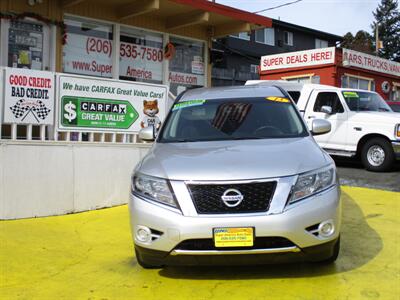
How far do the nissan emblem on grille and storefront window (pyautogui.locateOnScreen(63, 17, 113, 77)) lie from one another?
6895mm

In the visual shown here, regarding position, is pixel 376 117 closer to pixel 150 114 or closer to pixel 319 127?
pixel 150 114

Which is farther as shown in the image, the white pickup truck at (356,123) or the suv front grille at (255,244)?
the white pickup truck at (356,123)

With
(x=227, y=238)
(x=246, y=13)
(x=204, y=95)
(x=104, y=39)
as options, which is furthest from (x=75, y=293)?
(x=246, y=13)

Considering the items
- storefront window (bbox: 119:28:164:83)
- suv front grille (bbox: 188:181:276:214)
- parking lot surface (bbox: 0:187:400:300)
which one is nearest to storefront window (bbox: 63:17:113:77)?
storefront window (bbox: 119:28:164:83)

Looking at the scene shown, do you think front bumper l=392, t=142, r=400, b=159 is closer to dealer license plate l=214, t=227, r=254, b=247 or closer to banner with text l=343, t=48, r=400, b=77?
dealer license plate l=214, t=227, r=254, b=247

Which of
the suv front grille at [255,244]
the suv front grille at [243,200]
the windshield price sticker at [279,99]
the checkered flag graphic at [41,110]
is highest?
the windshield price sticker at [279,99]

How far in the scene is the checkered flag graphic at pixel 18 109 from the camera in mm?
6988

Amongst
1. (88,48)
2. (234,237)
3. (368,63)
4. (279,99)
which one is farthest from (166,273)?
(368,63)

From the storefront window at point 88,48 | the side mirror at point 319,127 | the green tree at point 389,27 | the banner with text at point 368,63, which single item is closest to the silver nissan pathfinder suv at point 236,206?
the side mirror at point 319,127

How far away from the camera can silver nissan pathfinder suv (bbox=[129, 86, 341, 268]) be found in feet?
12.7

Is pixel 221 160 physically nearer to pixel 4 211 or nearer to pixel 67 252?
pixel 67 252

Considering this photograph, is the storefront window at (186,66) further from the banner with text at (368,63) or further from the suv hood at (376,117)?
the banner with text at (368,63)

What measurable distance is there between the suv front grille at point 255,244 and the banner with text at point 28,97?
4.11 m

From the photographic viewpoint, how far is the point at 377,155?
1055 centimetres
